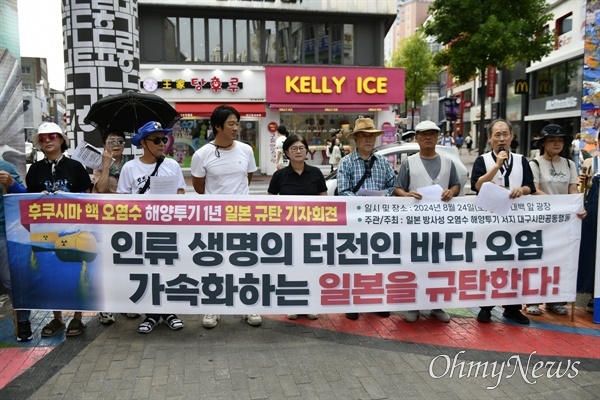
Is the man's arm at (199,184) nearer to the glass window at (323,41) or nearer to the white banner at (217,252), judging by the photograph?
the white banner at (217,252)

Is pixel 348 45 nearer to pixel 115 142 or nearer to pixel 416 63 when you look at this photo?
pixel 115 142

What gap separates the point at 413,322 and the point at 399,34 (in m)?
117

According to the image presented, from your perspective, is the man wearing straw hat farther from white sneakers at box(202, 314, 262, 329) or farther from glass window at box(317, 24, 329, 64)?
glass window at box(317, 24, 329, 64)

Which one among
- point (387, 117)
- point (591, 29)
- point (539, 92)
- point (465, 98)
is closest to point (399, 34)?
point (465, 98)

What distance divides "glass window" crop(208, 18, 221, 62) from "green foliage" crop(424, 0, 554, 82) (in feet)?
30.8

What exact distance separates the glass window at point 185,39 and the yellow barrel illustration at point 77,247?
750 inches

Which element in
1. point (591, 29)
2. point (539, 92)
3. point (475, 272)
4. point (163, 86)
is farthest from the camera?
point (539, 92)

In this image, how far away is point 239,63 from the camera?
2239 cm

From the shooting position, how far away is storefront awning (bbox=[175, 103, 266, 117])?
2153 centimetres

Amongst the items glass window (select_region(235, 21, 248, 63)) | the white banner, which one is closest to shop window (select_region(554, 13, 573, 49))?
glass window (select_region(235, 21, 248, 63))

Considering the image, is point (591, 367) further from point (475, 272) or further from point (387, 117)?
point (387, 117)

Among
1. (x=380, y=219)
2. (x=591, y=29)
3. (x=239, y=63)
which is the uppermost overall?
(x=239, y=63)

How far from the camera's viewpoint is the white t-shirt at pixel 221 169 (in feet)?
16.0

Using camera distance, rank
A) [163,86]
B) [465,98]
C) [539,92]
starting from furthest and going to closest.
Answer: [465,98] < [539,92] < [163,86]
